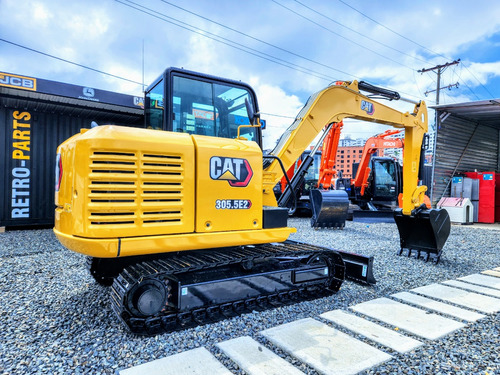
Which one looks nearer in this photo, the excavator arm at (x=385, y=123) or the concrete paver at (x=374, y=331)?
the concrete paver at (x=374, y=331)

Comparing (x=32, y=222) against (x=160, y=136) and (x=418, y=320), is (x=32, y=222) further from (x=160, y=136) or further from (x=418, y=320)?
(x=418, y=320)

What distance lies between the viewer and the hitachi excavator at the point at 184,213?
2.66m

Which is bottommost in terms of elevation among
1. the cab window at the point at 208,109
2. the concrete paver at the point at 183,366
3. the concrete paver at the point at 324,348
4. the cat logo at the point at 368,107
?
the concrete paver at the point at 183,366

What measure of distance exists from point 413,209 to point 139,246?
4.79 m

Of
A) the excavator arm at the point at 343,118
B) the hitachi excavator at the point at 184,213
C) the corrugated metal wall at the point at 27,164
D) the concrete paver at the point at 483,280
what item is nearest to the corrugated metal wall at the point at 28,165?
the corrugated metal wall at the point at 27,164

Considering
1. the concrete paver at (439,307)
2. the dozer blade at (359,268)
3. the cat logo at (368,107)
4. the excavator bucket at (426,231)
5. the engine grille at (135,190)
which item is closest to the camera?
the engine grille at (135,190)

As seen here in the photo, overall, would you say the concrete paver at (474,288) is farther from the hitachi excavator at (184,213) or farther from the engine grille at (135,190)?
the engine grille at (135,190)

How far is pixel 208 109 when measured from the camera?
357 cm

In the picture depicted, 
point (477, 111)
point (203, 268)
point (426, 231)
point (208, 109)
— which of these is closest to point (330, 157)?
point (426, 231)

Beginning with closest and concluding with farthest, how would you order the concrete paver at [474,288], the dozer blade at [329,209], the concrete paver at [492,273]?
the concrete paver at [474,288] → the concrete paver at [492,273] → the dozer blade at [329,209]

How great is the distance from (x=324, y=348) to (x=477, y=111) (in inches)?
505

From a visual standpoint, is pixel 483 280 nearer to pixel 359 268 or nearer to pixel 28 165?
pixel 359 268

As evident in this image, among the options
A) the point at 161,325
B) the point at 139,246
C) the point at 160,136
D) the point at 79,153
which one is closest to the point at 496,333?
the point at 161,325

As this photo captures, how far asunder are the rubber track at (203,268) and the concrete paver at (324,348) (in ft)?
1.74
